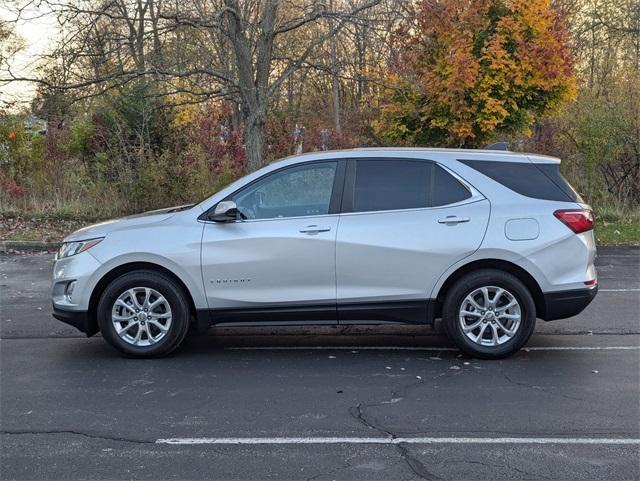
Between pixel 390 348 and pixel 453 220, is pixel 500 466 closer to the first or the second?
pixel 453 220

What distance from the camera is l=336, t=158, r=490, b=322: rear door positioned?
21.3ft

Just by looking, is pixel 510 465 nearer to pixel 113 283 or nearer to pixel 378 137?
pixel 113 283

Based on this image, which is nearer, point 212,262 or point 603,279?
point 212,262

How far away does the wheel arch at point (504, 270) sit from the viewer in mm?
6570

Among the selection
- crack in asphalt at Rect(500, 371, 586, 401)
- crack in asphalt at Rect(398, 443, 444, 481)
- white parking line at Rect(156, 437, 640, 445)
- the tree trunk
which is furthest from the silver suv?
the tree trunk

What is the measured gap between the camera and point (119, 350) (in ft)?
21.9

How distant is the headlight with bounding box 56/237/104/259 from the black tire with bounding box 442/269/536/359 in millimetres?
3207

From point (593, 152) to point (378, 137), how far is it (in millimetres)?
5026

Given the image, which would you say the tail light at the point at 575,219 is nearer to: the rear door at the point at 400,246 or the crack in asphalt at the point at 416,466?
the rear door at the point at 400,246

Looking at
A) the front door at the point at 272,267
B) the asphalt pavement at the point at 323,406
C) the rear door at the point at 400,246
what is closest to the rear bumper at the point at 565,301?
the asphalt pavement at the point at 323,406

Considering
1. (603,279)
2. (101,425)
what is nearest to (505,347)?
(101,425)

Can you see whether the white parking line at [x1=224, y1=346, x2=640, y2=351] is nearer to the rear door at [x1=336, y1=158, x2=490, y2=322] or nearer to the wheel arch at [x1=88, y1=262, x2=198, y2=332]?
the rear door at [x1=336, y1=158, x2=490, y2=322]

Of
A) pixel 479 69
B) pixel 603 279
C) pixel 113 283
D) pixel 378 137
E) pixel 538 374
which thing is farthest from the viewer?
pixel 378 137

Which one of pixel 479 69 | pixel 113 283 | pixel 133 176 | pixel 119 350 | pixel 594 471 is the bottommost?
pixel 594 471
